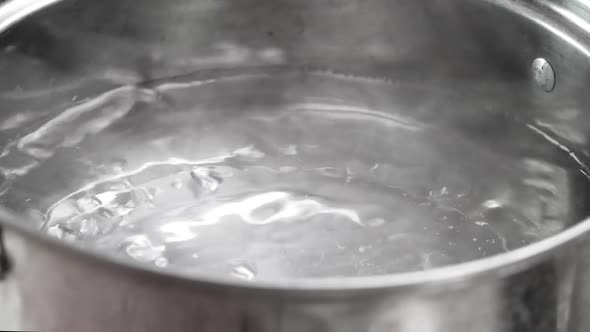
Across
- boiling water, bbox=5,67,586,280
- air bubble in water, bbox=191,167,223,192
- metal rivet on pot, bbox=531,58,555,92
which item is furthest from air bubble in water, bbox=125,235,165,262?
metal rivet on pot, bbox=531,58,555,92

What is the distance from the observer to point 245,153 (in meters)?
1.23

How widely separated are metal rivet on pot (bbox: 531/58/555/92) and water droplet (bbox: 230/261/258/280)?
46cm

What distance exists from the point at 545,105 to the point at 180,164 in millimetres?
474

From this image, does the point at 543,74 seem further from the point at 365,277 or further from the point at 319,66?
the point at 365,277

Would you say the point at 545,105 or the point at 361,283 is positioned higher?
the point at 545,105

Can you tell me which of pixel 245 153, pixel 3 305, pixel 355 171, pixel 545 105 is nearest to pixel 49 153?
pixel 245 153

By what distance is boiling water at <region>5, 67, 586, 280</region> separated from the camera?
106cm

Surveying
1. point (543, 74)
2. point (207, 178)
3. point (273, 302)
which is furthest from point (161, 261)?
point (543, 74)

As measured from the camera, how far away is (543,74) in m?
1.22

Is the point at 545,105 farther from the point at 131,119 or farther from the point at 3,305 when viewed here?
the point at 3,305

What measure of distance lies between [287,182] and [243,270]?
185mm

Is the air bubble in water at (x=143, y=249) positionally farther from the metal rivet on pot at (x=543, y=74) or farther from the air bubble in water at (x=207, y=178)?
the metal rivet on pot at (x=543, y=74)

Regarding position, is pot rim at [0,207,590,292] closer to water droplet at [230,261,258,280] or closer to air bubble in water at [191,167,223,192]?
water droplet at [230,261,258,280]

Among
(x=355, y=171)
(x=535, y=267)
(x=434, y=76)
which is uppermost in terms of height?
(x=434, y=76)
